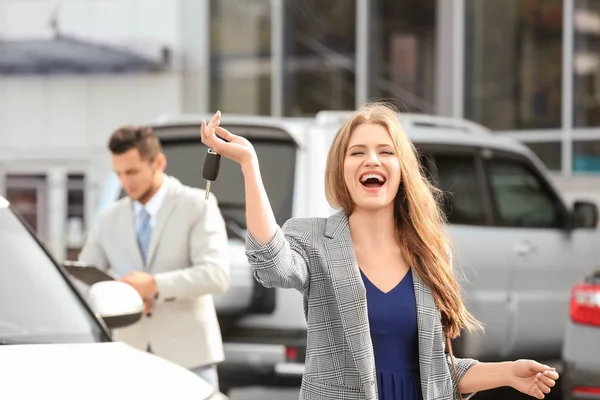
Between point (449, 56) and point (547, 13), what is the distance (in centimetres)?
161

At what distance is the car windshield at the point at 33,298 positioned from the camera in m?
4.23

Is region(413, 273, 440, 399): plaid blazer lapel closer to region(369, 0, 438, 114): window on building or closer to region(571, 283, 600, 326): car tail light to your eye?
region(571, 283, 600, 326): car tail light

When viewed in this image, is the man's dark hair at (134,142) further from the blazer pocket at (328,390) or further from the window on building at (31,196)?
the window on building at (31,196)

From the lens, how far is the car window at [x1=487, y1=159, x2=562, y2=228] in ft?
27.8

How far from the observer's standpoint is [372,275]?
11.1 feet

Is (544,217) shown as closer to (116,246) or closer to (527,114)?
(116,246)

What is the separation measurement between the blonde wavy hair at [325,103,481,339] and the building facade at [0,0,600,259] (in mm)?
13714

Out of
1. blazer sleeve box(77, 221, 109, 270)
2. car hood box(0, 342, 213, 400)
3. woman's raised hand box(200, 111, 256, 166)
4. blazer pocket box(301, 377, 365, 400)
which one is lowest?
car hood box(0, 342, 213, 400)

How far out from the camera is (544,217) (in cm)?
878

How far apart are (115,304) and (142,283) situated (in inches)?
24.5

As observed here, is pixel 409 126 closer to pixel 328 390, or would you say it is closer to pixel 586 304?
A: pixel 586 304

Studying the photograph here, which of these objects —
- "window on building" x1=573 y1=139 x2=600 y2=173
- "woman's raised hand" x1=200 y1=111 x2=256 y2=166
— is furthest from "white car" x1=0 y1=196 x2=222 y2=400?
"window on building" x1=573 y1=139 x2=600 y2=173

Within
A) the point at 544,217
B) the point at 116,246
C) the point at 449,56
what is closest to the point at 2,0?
the point at 449,56

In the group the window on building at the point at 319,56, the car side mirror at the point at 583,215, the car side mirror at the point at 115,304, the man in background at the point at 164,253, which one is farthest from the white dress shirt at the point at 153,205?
the window on building at the point at 319,56
